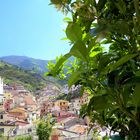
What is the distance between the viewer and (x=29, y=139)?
15.2 m

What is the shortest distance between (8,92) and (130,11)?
6350 centimetres

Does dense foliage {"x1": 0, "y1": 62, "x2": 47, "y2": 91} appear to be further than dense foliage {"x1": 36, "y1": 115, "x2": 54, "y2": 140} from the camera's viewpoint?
Yes

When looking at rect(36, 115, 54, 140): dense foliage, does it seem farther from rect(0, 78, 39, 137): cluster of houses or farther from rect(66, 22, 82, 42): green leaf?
rect(0, 78, 39, 137): cluster of houses

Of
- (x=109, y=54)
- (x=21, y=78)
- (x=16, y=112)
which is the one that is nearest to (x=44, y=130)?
(x=109, y=54)

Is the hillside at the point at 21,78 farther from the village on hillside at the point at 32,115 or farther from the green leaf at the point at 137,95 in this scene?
the green leaf at the point at 137,95

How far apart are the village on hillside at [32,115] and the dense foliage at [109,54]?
1148 cm

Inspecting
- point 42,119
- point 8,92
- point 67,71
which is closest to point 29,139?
point 42,119

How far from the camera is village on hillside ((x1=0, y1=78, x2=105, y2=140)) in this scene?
2109 cm

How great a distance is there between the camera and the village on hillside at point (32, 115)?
69.2 ft

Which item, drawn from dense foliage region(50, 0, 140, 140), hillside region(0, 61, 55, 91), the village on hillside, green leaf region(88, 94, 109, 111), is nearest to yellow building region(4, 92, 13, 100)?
the village on hillside

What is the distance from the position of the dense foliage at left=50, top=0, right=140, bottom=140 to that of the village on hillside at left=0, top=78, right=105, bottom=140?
11476mm

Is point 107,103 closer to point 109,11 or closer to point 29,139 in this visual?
point 109,11

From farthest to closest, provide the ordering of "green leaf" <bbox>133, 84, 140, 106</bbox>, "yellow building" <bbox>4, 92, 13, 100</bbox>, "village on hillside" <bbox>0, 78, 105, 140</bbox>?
"yellow building" <bbox>4, 92, 13, 100</bbox> → "village on hillside" <bbox>0, 78, 105, 140</bbox> → "green leaf" <bbox>133, 84, 140, 106</bbox>

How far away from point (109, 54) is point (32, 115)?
45356mm
